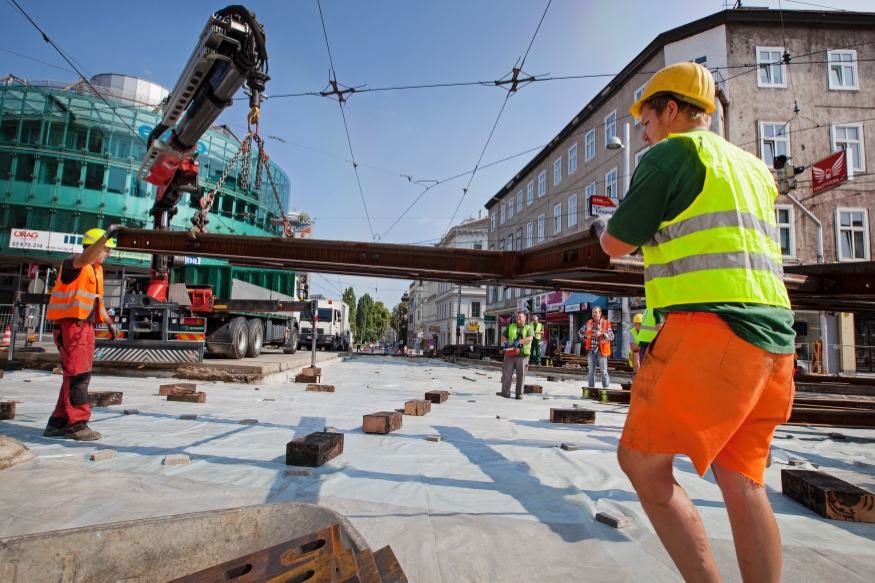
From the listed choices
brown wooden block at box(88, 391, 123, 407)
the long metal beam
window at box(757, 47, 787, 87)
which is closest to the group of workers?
the long metal beam

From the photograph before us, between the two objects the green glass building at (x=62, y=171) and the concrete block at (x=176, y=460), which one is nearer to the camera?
the concrete block at (x=176, y=460)

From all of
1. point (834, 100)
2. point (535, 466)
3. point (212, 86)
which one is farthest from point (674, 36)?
point (535, 466)

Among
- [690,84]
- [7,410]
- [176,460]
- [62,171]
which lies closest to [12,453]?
[176,460]

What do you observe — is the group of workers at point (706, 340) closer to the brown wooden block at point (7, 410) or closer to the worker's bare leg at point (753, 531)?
the worker's bare leg at point (753, 531)

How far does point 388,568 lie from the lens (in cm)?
126

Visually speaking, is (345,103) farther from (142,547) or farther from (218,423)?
(142,547)

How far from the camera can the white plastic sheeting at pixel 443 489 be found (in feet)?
6.91

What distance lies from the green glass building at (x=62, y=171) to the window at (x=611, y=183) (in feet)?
63.8

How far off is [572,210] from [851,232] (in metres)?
12.8

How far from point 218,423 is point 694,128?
4806 mm

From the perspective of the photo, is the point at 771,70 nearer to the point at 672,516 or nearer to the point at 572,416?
the point at 572,416

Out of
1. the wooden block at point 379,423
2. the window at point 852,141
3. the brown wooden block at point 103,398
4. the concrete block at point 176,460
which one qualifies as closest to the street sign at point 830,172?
the window at point 852,141

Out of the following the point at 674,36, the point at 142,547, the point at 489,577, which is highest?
the point at 674,36

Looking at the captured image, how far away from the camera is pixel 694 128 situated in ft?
5.74
